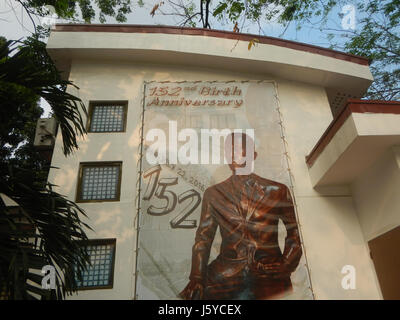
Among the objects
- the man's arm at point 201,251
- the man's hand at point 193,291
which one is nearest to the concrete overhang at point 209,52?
the man's arm at point 201,251

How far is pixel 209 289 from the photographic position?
6.44 m

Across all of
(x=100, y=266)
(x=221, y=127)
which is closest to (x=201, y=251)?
(x=100, y=266)

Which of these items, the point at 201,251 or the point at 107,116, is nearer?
the point at 201,251

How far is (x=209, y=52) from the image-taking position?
9.10 meters

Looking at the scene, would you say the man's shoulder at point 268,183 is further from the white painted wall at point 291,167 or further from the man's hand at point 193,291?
the man's hand at point 193,291

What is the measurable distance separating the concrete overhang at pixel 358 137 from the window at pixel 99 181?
4.47 m

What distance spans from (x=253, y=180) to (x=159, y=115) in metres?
2.75

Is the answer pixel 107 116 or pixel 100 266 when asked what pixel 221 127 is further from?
pixel 100 266

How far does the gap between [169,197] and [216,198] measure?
1003 millimetres

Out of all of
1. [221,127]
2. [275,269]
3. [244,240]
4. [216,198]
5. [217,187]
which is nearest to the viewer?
[275,269]

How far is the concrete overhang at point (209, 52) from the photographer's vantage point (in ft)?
29.9

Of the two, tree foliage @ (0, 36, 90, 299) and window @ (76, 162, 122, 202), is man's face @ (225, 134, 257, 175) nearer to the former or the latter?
window @ (76, 162, 122, 202)

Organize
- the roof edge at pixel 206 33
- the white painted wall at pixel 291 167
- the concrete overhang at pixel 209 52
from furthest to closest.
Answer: the roof edge at pixel 206 33, the concrete overhang at pixel 209 52, the white painted wall at pixel 291 167
